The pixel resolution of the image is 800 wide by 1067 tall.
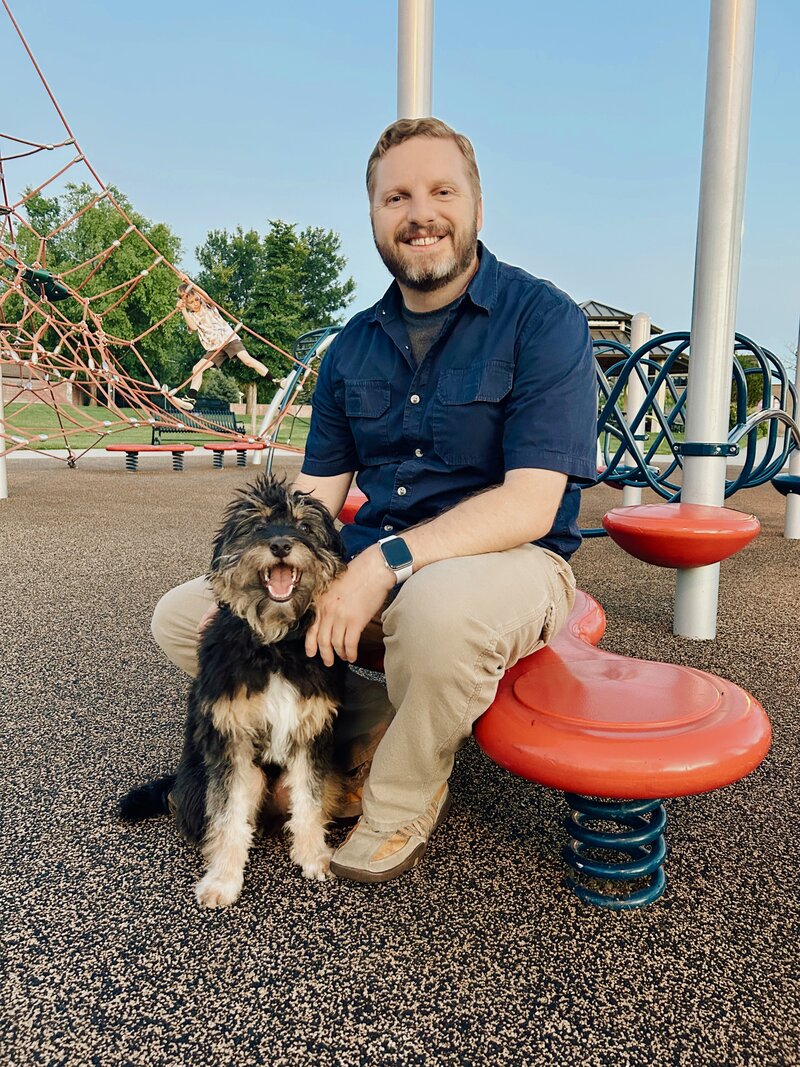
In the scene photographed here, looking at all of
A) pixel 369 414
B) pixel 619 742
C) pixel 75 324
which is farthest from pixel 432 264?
pixel 75 324

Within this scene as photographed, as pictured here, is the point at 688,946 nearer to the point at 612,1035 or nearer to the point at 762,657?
the point at 612,1035

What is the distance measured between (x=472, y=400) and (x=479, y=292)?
352mm

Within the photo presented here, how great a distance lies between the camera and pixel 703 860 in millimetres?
2178

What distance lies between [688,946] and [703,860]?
1.36 ft

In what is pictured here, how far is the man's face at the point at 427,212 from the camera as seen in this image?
7.57 feet

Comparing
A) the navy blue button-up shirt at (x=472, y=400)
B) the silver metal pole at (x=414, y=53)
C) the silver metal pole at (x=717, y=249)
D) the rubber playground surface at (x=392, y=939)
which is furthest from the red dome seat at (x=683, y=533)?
the silver metal pole at (x=414, y=53)

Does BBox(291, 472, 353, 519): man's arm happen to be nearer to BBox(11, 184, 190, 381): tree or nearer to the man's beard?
the man's beard

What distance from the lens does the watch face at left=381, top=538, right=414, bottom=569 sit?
6.67 feet

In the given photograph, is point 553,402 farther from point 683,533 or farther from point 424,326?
point 683,533

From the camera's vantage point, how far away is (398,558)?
80.3 inches

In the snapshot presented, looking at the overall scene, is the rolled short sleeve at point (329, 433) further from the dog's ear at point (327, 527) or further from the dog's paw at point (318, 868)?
the dog's paw at point (318, 868)

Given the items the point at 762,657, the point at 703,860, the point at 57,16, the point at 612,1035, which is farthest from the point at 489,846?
the point at 57,16

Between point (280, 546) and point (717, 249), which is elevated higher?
point (717, 249)

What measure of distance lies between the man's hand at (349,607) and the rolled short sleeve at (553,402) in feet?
1.62
